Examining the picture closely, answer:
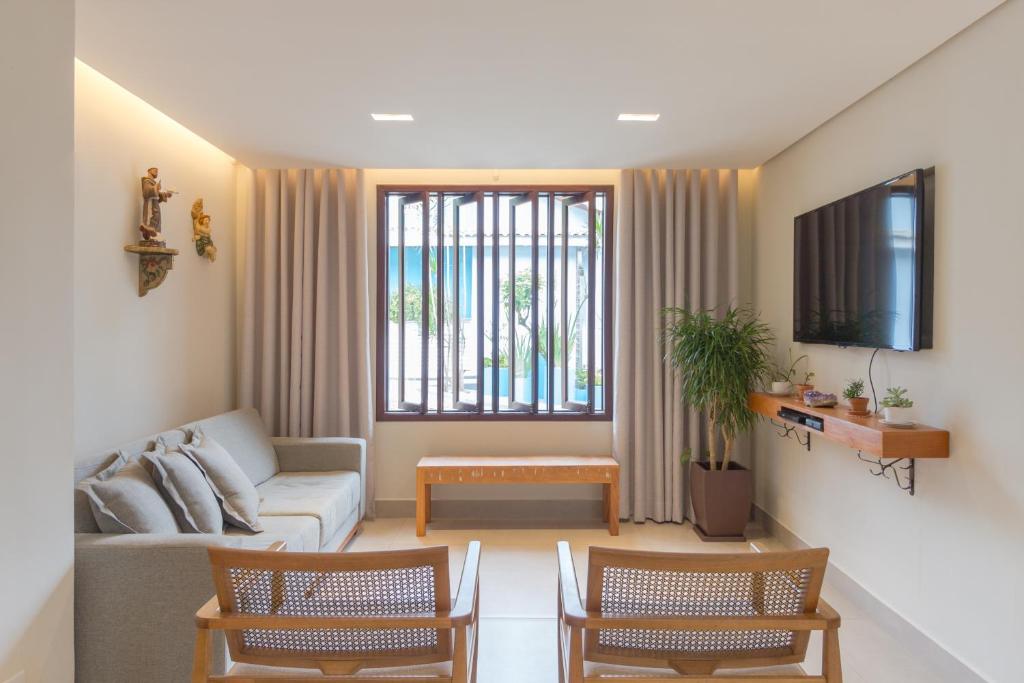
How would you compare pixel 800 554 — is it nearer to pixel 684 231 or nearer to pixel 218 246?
pixel 684 231

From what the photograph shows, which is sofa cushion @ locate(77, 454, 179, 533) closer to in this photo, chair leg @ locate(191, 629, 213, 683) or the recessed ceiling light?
chair leg @ locate(191, 629, 213, 683)

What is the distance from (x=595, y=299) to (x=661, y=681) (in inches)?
141

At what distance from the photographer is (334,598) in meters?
1.50

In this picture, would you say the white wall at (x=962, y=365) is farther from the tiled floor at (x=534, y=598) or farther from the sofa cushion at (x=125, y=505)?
the sofa cushion at (x=125, y=505)

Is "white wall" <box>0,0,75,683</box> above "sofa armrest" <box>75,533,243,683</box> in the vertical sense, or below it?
above

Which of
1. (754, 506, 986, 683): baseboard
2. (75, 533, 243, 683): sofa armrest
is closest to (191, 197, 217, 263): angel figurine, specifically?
(75, 533, 243, 683): sofa armrest

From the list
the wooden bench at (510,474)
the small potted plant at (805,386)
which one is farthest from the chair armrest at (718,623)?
the wooden bench at (510,474)

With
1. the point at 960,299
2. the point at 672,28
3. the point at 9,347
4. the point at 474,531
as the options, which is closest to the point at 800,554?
the point at 960,299

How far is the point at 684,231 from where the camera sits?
4.58 m

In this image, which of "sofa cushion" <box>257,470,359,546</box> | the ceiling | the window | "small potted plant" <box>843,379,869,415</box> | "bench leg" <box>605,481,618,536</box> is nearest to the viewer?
the ceiling

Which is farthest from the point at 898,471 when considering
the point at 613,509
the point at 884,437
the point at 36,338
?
the point at 36,338

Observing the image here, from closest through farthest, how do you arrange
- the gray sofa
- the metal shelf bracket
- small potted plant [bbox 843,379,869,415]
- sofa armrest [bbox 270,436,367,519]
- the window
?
1. the gray sofa
2. small potted plant [bbox 843,379,869,415]
3. the metal shelf bracket
4. sofa armrest [bbox 270,436,367,519]
5. the window

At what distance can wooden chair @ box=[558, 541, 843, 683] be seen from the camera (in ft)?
4.66

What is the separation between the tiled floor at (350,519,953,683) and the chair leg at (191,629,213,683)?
4.55 ft
